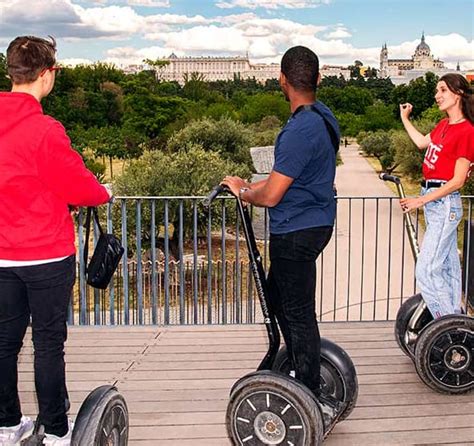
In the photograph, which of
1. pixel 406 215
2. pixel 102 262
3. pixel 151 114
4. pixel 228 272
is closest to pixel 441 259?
pixel 406 215

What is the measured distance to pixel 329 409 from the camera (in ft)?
9.06

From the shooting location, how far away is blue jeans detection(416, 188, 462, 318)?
11.1 ft

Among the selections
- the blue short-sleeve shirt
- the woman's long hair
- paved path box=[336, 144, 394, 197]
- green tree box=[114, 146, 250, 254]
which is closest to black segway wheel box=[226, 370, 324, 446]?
the blue short-sleeve shirt

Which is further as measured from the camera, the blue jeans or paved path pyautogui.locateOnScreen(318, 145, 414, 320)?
paved path pyautogui.locateOnScreen(318, 145, 414, 320)

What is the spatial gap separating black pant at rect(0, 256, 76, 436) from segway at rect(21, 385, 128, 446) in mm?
62

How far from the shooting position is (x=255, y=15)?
84.7m

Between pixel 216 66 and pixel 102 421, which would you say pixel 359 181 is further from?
pixel 216 66

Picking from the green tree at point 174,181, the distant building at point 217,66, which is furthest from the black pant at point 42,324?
the distant building at point 217,66

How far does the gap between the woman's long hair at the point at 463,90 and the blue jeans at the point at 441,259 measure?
37 centimetres

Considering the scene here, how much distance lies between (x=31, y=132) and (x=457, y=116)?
2.03m

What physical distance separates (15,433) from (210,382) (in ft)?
4.05

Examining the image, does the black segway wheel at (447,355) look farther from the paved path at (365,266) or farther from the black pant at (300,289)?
the paved path at (365,266)

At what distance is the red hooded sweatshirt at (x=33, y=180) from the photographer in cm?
211

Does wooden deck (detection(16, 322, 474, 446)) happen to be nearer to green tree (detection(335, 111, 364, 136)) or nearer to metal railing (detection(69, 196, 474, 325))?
metal railing (detection(69, 196, 474, 325))
